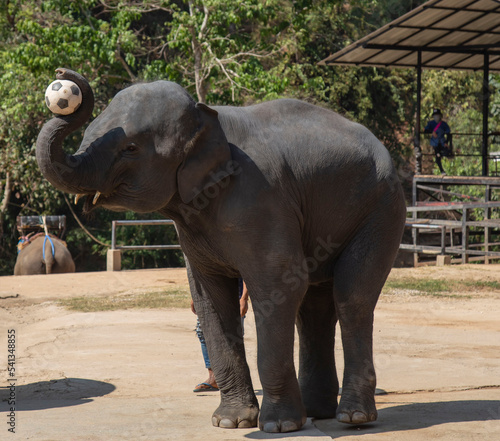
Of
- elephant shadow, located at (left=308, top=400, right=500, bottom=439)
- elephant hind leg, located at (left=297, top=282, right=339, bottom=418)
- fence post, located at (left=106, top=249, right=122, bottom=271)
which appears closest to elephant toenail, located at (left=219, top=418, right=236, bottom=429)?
elephant shadow, located at (left=308, top=400, right=500, bottom=439)

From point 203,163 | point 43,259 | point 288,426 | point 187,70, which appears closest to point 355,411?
point 288,426

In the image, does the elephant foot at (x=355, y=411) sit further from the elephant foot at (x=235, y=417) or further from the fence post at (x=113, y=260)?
the fence post at (x=113, y=260)

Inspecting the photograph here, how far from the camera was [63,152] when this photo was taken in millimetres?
4051

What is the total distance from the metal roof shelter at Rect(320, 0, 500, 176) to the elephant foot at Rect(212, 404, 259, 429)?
12.5 metres

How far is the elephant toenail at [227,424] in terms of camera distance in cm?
481

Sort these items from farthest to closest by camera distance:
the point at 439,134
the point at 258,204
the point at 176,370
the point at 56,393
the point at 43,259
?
the point at 439,134 < the point at 43,259 < the point at 176,370 < the point at 56,393 < the point at 258,204

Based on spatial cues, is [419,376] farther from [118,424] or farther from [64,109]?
[64,109]

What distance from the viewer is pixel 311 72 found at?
23.7 meters

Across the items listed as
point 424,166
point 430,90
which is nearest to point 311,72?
point 430,90

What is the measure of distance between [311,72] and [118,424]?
19809 mm

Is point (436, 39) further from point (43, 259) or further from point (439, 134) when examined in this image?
point (43, 259)

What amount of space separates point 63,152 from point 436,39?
1563 centimetres

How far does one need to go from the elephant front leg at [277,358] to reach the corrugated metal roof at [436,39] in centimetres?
1242

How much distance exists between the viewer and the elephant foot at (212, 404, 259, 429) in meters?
4.82
